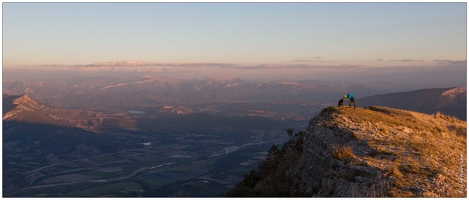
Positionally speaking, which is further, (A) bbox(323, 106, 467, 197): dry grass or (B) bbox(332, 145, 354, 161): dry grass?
(B) bbox(332, 145, 354, 161): dry grass

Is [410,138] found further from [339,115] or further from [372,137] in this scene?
[339,115]

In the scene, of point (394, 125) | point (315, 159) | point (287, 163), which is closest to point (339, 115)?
point (394, 125)

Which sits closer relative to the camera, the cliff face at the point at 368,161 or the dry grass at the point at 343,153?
the cliff face at the point at 368,161

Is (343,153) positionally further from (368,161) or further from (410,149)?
(410,149)

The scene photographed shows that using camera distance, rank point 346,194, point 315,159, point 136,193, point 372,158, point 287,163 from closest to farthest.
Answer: point 346,194
point 372,158
point 315,159
point 287,163
point 136,193

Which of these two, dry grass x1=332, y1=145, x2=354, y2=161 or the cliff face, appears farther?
dry grass x1=332, y1=145, x2=354, y2=161

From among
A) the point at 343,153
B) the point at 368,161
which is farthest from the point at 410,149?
the point at 368,161

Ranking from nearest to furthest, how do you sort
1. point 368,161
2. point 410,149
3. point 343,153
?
point 368,161 → point 343,153 → point 410,149

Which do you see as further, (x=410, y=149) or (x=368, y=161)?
(x=410, y=149)
